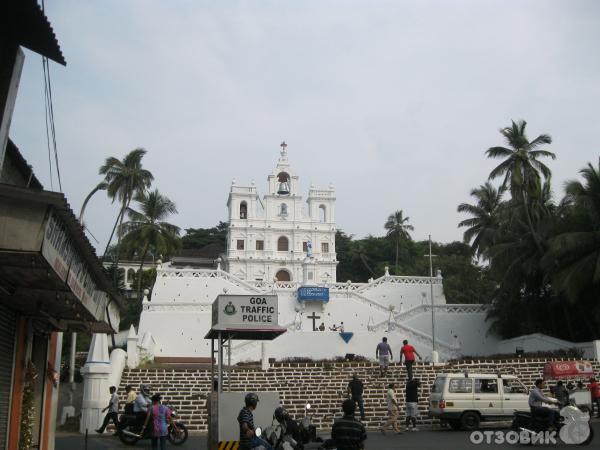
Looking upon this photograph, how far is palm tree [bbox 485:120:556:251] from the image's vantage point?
37.8 metres

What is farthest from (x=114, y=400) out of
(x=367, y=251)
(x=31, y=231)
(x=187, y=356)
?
(x=367, y=251)

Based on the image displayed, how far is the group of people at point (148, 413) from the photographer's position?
11.4m

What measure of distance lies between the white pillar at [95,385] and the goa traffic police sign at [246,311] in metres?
8.14

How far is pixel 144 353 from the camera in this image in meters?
30.2

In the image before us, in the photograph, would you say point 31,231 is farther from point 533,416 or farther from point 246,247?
point 246,247

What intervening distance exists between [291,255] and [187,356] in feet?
93.0

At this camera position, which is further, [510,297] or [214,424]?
[510,297]

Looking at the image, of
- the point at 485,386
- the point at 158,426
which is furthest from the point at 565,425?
the point at 158,426

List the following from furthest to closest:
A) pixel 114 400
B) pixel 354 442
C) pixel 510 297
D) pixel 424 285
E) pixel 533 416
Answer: pixel 424 285
pixel 510 297
pixel 114 400
pixel 533 416
pixel 354 442

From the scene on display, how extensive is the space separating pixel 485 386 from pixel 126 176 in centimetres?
3034

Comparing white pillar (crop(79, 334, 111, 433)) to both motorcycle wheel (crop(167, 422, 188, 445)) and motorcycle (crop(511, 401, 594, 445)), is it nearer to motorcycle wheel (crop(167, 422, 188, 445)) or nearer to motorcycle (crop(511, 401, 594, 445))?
motorcycle wheel (crop(167, 422, 188, 445))

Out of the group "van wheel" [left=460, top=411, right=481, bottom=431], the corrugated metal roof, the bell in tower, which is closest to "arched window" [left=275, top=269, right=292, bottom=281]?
the bell in tower

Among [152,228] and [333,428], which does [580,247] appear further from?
[152,228]

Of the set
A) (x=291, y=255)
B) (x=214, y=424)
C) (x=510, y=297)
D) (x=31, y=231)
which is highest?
(x=291, y=255)
